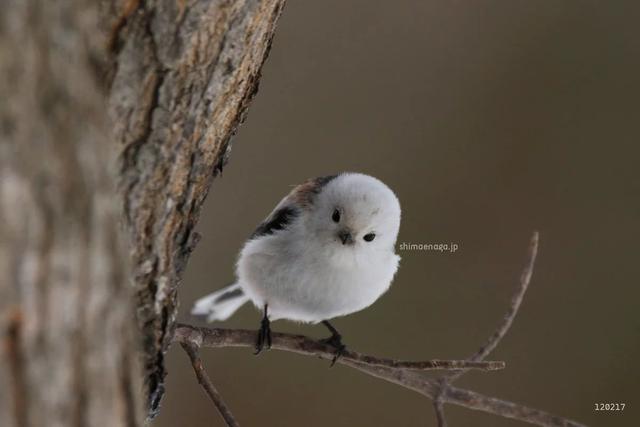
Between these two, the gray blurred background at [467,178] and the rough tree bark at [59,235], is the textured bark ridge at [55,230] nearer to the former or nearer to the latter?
the rough tree bark at [59,235]

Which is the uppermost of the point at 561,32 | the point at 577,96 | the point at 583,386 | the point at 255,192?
the point at 561,32

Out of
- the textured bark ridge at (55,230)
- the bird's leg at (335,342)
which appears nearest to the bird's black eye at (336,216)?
the bird's leg at (335,342)

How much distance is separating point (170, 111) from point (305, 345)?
595 millimetres

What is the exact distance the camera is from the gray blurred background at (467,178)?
209 cm

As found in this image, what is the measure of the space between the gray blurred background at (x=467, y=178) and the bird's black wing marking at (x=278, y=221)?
21.0 inches

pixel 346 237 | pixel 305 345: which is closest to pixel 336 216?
pixel 346 237

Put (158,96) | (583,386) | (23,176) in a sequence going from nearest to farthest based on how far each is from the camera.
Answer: (23,176), (158,96), (583,386)

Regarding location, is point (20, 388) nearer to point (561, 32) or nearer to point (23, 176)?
point (23, 176)

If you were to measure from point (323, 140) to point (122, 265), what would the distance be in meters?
1.69

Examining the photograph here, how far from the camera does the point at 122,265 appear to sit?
532mm

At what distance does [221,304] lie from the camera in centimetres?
172

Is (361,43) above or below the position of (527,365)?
above

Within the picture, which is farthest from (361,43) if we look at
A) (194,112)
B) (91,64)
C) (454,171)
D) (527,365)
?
(91,64)

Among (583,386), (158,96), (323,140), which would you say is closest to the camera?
(158,96)
